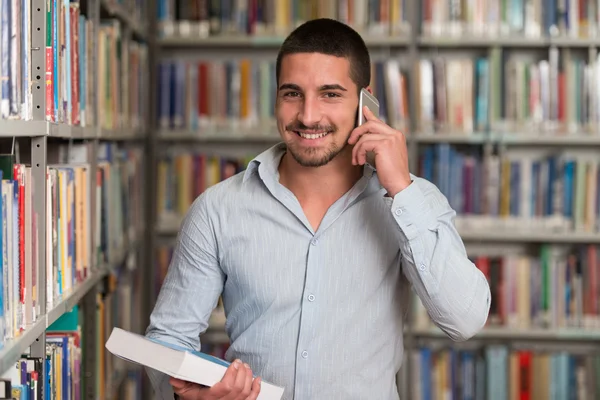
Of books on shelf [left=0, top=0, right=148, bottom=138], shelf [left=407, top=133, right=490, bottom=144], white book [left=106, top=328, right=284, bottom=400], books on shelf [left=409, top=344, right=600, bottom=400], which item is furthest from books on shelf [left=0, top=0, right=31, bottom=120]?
books on shelf [left=409, top=344, right=600, bottom=400]

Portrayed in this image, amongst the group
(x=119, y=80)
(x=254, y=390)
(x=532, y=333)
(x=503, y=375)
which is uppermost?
(x=119, y=80)

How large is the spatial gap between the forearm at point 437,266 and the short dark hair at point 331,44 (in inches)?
14.4

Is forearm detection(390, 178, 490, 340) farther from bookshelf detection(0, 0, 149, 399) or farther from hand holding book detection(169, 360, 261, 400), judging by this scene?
bookshelf detection(0, 0, 149, 399)

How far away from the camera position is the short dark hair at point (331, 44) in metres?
1.97

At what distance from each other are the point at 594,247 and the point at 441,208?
217cm

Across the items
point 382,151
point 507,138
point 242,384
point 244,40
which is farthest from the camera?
point 244,40

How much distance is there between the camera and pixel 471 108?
3.73 m

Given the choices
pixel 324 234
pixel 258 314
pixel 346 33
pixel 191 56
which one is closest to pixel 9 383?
pixel 258 314

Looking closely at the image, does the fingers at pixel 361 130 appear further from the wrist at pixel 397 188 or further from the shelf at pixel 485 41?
the shelf at pixel 485 41

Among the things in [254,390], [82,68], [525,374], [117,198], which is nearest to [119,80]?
[117,198]

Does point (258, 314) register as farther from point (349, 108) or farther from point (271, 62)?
point (271, 62)

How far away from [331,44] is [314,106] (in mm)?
165

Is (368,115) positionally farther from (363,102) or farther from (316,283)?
(316,283)

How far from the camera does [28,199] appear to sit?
173 cm
